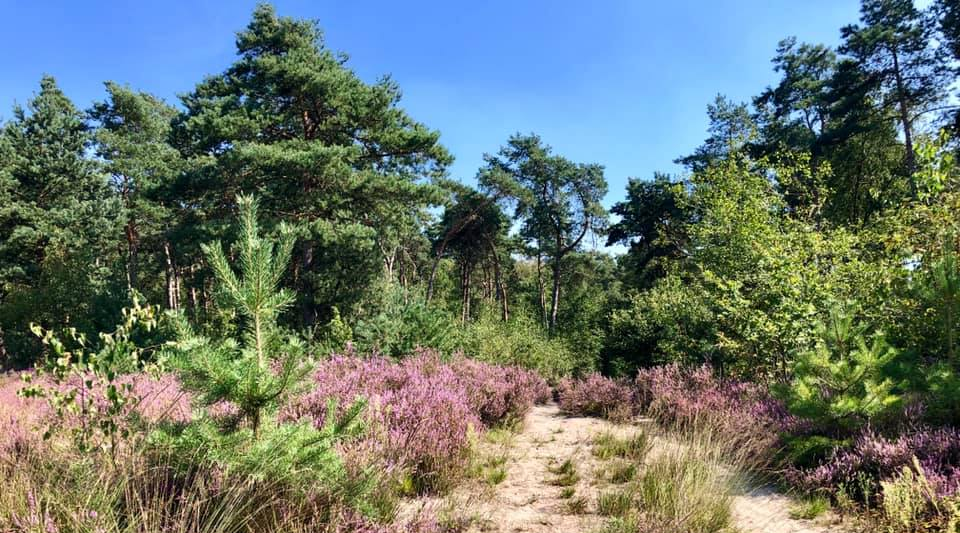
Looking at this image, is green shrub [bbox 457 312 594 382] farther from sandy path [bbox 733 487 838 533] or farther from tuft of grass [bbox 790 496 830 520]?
tuft of grass [bbox 790 496 830 520]

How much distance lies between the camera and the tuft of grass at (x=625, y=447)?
4816mm

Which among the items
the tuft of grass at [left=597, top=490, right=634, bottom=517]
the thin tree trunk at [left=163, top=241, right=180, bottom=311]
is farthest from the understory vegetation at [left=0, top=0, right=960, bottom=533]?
the thin tree trunk at [left=163, top=241, right=180, bottom=311]

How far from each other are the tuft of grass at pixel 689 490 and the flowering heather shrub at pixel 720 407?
826 millimetres

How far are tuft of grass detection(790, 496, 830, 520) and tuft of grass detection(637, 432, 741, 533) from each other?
41cm

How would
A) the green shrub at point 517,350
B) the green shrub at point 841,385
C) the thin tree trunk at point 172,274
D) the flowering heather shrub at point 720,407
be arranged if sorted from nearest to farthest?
1. the green shrub at point 841,385
2. the flowering heather shrub at point 720,407
3. the green shrub at point 517,350
4. the thin tree trunk at point 172,274

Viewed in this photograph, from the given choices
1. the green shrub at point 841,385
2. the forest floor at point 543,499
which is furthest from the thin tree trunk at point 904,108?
the forest floor at point 543,499

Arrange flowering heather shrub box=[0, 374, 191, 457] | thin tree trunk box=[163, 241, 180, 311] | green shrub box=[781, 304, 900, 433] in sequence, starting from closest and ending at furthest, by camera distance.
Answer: flowering heather shrub box=[0, 374, 191, 457], green shrub box=[781, 304, 900, 433], thin tree trunk box=[163, 241, 180, 311]

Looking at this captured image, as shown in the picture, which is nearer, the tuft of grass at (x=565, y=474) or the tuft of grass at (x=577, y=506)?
the tuft of grass at (x=577, y=506)

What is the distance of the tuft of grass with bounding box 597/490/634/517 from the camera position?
328 centimetres

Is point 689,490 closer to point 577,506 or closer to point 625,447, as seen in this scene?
point 577,506

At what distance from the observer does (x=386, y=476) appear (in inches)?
121

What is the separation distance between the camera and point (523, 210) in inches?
1070

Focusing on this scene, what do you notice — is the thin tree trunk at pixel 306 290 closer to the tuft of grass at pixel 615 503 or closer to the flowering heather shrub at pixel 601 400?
the flowering heather shrub at pixel 601 400

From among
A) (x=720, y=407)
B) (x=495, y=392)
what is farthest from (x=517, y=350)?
(x=720, y=407)
